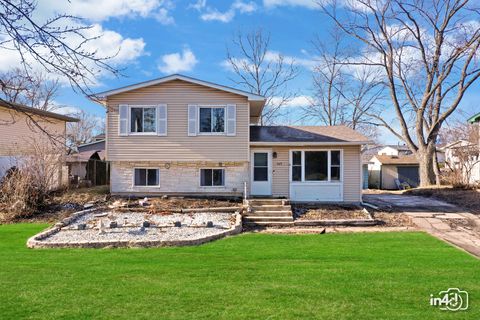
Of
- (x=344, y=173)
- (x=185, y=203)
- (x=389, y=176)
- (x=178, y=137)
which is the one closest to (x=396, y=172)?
(x=389, y=176)

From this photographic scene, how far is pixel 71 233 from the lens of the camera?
36.8ft

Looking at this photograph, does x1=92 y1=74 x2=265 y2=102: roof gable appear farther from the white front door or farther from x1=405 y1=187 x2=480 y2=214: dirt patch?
x1=405 y1=187 x2=480 y2=214: dirt patch

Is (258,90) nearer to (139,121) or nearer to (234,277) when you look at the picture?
(139,121)

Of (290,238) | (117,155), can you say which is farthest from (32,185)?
(290,238)

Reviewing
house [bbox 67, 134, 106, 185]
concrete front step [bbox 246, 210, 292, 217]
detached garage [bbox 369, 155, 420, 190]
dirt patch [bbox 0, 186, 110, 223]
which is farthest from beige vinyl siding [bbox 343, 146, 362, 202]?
detached garage [bbox 369, 155, 420, 190]

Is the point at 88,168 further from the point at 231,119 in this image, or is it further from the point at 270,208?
the point at 270,208

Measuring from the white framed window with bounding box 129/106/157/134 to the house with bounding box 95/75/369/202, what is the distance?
0.04 meters

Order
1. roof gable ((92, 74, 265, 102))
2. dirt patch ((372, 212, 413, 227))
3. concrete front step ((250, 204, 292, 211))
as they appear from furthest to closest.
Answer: roof gable ((92, 74, 265, 102)) < concrete front step ((250, 204, 292, 211)) < dirt patch ((372, 212, 413, 227))

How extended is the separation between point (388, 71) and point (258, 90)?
11352 mm

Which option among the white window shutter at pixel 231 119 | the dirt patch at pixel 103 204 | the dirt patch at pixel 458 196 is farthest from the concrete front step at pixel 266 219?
the dirt patch at pixel 458 196

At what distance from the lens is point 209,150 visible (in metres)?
16.2

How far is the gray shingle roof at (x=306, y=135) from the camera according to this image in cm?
1636

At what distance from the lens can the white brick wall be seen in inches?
647

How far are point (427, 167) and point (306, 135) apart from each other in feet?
41.6
